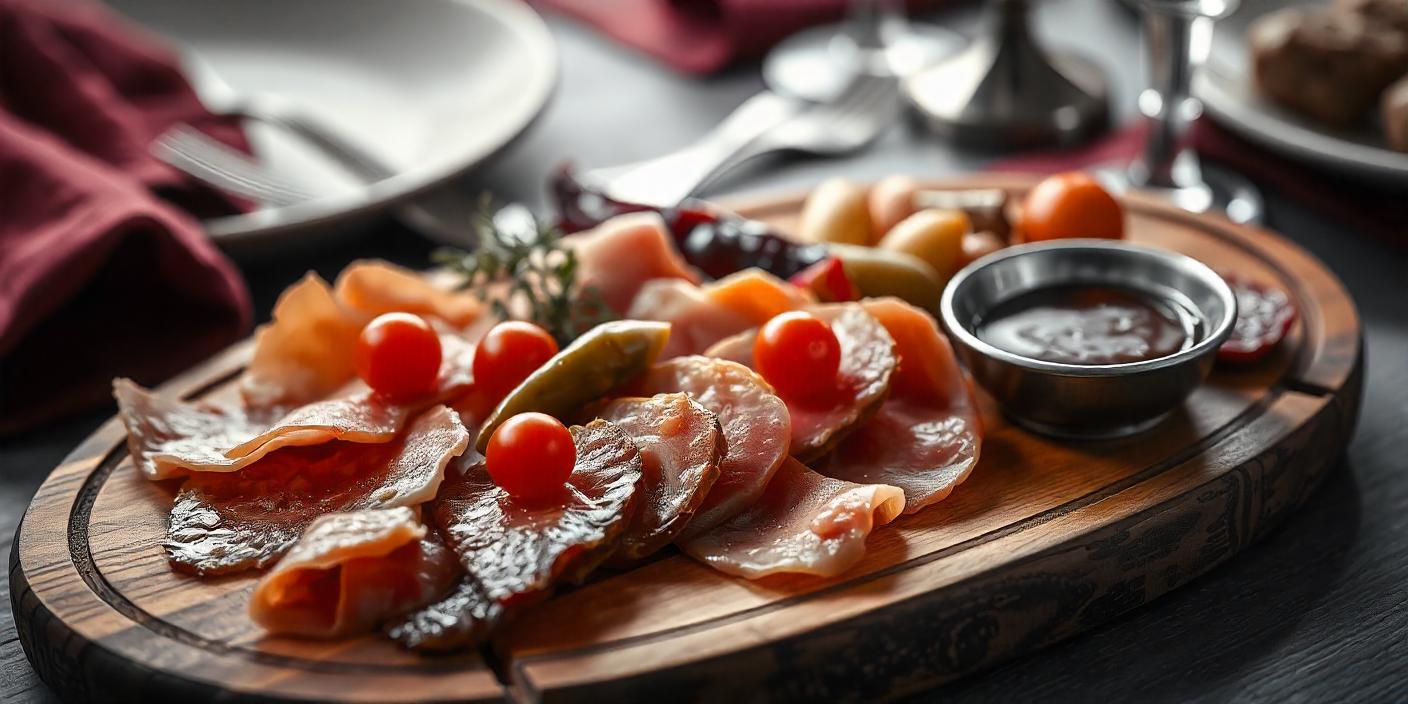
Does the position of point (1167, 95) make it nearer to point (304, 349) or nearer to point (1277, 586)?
point (1277, 586)

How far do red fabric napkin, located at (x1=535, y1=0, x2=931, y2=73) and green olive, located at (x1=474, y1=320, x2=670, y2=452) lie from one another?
7.05 ft

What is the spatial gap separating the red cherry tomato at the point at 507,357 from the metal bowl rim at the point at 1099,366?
0.64 metres

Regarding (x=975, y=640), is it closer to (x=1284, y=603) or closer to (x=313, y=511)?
(x=1284, y=603)

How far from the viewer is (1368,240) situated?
2.88m

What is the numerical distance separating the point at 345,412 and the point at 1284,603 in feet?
4.57

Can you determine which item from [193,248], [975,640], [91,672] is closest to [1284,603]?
[975,640]

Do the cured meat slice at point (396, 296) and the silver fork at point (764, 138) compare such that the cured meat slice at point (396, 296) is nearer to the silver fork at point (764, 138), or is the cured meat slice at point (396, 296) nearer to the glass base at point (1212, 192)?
the silver fork at point (764, 138)

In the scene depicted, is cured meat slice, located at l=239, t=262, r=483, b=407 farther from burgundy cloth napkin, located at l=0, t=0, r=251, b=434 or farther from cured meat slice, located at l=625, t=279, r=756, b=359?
cured meat slice, located at l=625, t=279, r=756, b=359

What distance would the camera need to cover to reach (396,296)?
2.36 meters

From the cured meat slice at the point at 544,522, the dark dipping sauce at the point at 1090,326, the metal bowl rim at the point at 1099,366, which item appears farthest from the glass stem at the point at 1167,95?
the cured meat slice at the point at 544,522

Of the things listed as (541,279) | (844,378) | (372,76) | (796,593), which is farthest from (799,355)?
(372,76)

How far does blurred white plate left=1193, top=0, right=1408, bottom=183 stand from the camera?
9.18 ft

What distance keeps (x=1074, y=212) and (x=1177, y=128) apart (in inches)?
28.6

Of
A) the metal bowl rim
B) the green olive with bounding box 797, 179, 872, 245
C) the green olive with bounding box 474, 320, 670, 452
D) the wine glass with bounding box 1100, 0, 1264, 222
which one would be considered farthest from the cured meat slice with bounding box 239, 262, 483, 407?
the wine glass with bounding box 1100, 0, 1264, 222
